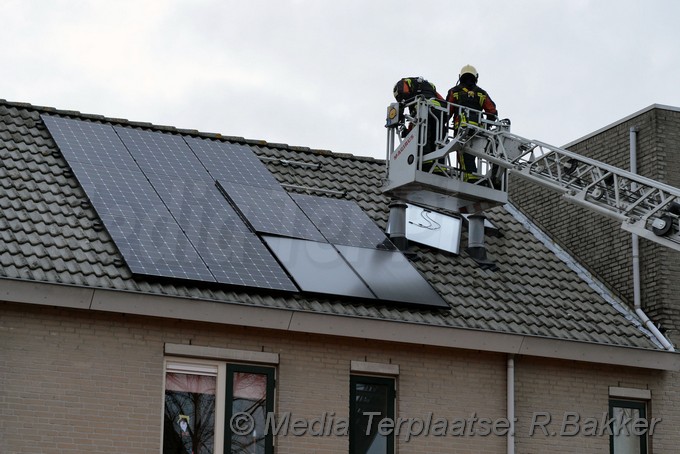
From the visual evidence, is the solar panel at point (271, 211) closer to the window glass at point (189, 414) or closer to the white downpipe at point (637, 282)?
the window glass at point (189, 414)

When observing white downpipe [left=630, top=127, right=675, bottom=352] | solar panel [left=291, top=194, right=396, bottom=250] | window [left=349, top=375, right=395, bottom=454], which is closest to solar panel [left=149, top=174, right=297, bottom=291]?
solar panel [left=291, top=194, right=396, bottom=250]

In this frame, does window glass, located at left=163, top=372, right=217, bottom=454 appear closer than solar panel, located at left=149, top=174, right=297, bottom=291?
Yes

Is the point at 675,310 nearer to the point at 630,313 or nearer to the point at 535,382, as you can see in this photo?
the point at 630,313

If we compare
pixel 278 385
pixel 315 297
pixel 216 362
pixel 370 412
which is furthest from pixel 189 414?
pixel 370 412

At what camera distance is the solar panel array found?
51.2 feet

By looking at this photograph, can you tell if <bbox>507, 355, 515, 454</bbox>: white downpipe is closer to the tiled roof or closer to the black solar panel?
the tiled roof

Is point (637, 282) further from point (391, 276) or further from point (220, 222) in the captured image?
point (220, 222)

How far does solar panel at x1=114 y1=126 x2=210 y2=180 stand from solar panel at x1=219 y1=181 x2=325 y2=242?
0.56 meters

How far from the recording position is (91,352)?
1432 cm

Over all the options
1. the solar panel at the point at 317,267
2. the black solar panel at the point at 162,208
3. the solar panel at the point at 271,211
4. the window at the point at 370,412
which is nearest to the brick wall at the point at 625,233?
the window at the point at 370,412

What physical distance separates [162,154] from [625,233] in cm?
736

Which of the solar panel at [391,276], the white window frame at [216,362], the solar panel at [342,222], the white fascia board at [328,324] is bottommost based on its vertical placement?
the white window frame at [216,362]

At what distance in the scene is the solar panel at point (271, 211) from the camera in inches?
670

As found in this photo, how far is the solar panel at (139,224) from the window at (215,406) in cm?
115
